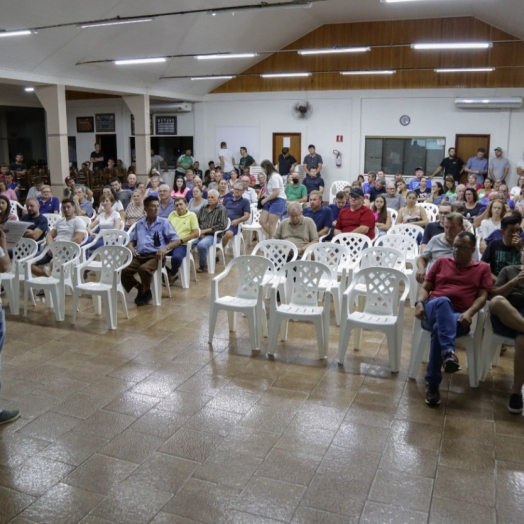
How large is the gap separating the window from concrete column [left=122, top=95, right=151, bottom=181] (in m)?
5.66

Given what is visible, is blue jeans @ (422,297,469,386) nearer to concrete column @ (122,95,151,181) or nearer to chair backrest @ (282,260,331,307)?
chair backrest @ (282,260,331,307)

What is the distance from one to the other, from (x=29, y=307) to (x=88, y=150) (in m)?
12.8

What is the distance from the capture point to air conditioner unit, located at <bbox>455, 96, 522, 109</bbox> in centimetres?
1346

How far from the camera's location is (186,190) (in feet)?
33.3

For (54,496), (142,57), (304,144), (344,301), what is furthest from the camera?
(304,144)

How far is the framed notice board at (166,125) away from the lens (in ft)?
57.2

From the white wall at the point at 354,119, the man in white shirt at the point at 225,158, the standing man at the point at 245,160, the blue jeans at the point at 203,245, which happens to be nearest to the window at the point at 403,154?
the white wall at the point at 354,119

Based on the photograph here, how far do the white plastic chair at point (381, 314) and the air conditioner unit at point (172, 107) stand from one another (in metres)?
13.0

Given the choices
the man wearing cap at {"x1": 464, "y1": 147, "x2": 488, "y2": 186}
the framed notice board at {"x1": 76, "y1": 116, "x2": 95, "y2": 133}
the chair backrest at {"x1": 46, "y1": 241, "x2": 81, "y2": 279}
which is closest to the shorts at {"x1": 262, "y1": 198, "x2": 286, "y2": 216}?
the chair backrest at {"x1": 46, "y1": 241, "x2": 81, "y2": 279}

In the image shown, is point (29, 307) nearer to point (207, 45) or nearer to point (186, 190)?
point (186, 190)

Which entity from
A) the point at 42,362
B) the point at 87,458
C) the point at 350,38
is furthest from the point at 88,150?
the point at 87,458

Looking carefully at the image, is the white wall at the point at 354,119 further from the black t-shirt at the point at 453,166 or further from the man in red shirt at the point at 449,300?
the man in red shirt at the point at 449,300

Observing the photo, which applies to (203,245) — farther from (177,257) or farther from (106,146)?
(106,146)

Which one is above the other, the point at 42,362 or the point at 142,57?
the point at 142,57
